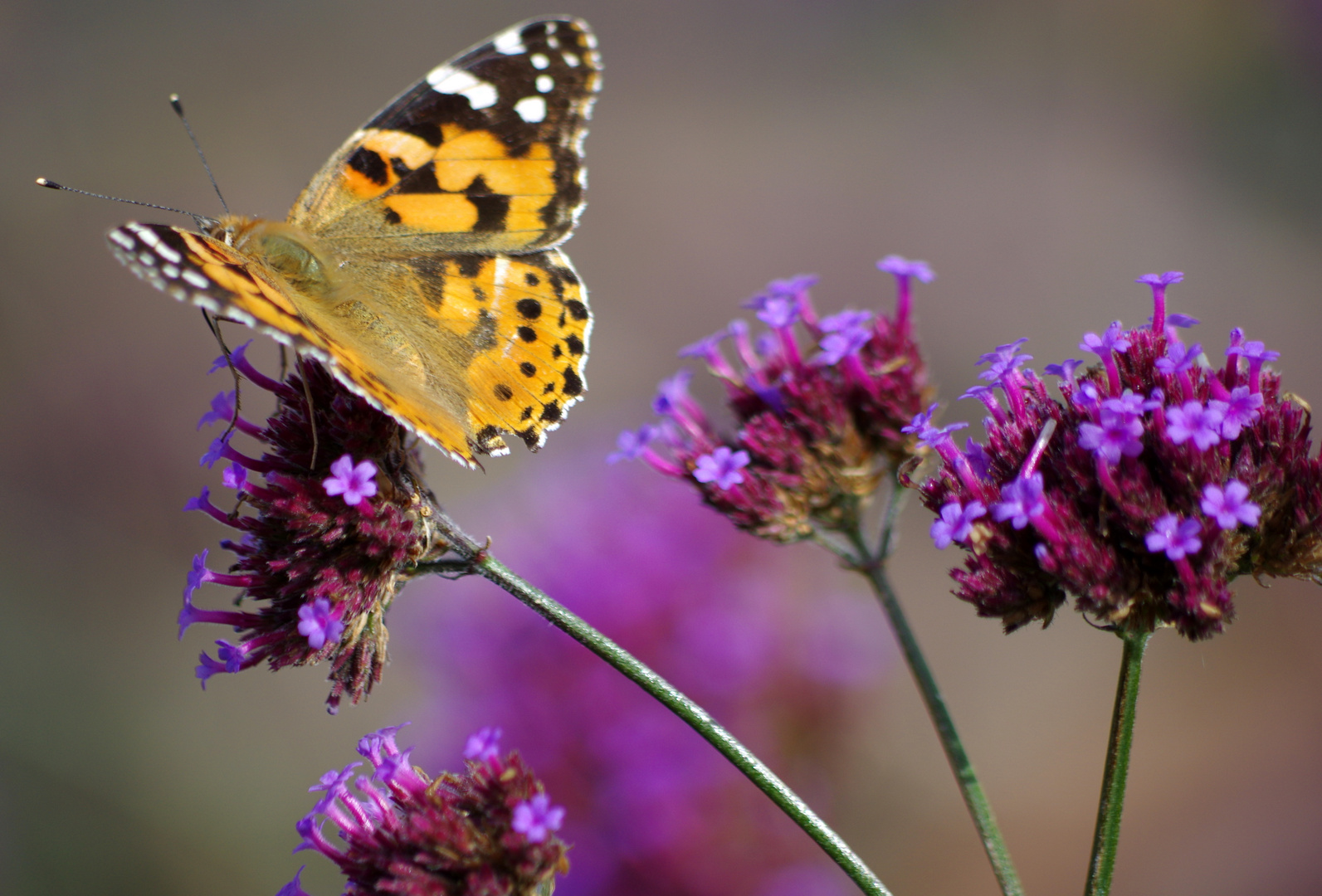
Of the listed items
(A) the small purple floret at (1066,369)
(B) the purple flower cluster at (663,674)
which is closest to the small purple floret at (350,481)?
(A) the small purple floret at (1066,369)

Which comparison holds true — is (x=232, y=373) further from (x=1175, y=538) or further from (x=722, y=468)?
(x=1175, y=538)

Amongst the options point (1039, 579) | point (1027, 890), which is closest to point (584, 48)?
point (1039, 579)

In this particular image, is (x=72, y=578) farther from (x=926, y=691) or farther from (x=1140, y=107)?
(x=1140, y=107)

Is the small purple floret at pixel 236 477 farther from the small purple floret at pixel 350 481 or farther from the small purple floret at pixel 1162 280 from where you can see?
the small purple floret at pixel 1162 280

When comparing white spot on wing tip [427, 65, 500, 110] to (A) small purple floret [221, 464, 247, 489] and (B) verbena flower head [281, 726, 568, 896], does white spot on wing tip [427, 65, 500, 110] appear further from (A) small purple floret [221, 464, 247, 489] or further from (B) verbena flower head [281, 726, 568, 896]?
(B) verbena flower head [281, 726, 568, 896]

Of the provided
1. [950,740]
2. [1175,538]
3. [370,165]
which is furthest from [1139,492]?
[370,165]

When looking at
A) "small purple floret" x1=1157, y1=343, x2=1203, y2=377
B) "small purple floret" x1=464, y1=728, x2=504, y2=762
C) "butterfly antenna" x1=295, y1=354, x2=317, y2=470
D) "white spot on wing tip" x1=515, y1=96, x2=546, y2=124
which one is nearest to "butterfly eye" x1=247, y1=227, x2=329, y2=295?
"butterfly antenna" x1=295, y1=354, x2=317, y2=470
